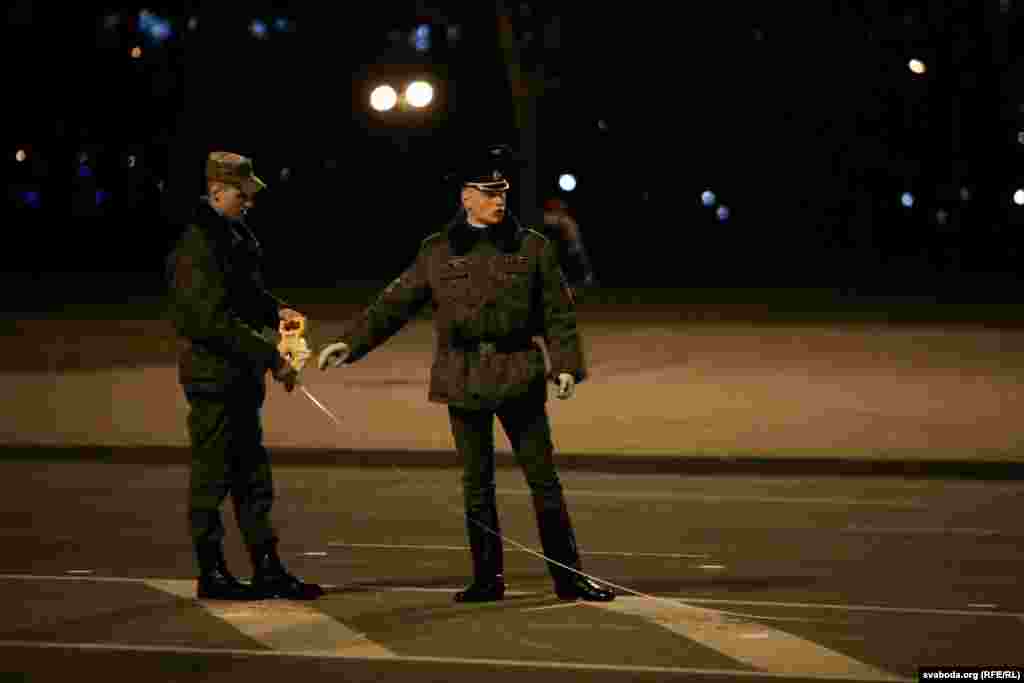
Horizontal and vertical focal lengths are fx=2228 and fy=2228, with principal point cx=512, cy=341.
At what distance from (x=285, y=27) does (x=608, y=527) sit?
160 ft

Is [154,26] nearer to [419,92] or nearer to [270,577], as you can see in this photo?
[419,92]

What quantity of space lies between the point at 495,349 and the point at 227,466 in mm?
1249

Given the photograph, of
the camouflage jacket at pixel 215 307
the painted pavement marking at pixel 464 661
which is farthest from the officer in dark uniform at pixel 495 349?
the painted pavement marking at pixel 464 661

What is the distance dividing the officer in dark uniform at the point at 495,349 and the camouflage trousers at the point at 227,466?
42 centimetres

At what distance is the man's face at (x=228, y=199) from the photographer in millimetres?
9477

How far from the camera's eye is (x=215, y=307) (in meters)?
9.25

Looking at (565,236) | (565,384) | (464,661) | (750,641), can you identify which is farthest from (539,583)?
(565,236)

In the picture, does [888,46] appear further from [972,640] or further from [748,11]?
[972,640]

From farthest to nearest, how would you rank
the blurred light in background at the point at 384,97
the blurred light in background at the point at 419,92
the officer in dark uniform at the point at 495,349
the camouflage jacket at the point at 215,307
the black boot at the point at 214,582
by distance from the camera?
1. the blurred light in background at the point at 419,92
2. the blurred light in background at the point at 384,97
3. the black boot at the point at 214,582
4. the officer in dark uniform at the point at 495,349
5. the camouflage jacket at the point at 215,307

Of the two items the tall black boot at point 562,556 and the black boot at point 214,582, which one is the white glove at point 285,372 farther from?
the tall black boot at point 562,556

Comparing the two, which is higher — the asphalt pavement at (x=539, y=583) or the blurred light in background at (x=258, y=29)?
the blurred light in background at (x=258, y=29)

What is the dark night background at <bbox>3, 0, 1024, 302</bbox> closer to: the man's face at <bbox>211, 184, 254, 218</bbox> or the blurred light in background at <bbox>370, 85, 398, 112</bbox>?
the blurred light in background at <bbox>370, 85, 398, 112</bbox>

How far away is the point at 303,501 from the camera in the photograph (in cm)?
1345

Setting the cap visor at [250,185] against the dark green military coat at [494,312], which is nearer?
the dark green military coat at [494,312]
